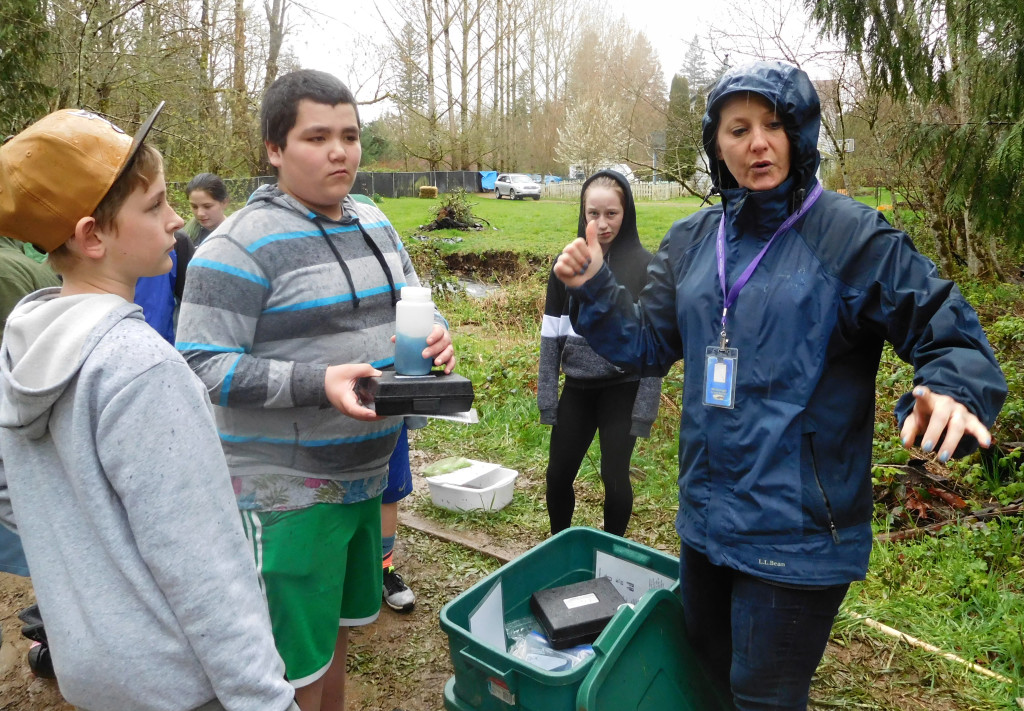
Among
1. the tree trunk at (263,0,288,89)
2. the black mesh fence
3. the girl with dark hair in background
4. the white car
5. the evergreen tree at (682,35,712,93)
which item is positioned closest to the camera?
the girl with dark hair in background

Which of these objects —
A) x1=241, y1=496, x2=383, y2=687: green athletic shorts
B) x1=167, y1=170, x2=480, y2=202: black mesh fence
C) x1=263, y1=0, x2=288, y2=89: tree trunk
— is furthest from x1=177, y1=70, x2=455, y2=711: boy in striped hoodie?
x1=167, y1=170, x2=480, y2=202: black mesh fence

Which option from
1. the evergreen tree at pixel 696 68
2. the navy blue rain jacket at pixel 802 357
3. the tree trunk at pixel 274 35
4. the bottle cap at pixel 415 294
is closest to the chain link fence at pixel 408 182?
the tree trunk at pixel 274 35

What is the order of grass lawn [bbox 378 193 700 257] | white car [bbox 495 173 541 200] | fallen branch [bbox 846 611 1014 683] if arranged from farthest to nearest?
white car [bbox 495 173 541 200] → grass lawn [bbox 378 193 700 257] → fallen branch [bbox 846 611 1014 683]

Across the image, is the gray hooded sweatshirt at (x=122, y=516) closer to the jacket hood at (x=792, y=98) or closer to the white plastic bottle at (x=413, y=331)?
the white plastic bottle at (x=413, y=331)

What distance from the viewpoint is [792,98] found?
1.67 metres

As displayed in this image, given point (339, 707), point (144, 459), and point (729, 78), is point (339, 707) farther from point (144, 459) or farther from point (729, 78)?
point (729, 78)

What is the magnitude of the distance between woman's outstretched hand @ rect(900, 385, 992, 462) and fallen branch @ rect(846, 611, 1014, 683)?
5.85ft

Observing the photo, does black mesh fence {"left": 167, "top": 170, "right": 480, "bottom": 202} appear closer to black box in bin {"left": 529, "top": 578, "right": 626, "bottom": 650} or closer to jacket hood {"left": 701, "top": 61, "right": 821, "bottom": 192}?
black box in bin {"left": 529, "top": 578, "right": 626, "bottom": 650}

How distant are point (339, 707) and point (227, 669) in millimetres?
1145

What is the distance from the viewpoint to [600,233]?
3.15 meters

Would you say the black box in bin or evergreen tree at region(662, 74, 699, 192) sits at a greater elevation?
evergreen tree at region(662, 74, 699, 192)

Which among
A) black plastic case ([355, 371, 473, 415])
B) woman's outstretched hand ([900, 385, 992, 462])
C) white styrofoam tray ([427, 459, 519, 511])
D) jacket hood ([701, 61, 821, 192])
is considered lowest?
white styrofoam tray ([427, 459, 519, 511])

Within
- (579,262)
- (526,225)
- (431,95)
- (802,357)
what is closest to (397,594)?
(579,262)

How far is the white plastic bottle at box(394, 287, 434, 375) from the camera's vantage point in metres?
1.77
